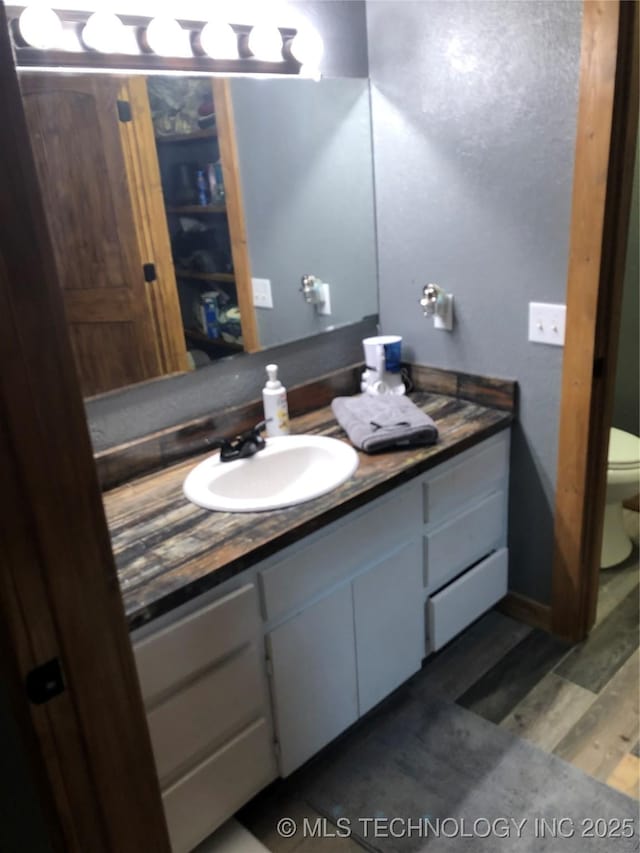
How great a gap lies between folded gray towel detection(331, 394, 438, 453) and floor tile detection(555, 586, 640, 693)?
0.85 m

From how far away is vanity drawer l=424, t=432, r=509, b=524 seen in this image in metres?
1.82

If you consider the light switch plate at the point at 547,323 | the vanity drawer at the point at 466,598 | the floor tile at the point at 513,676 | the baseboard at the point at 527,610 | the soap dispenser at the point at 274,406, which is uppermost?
the light switch plate at the point at 547,323

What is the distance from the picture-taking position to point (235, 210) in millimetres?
1896

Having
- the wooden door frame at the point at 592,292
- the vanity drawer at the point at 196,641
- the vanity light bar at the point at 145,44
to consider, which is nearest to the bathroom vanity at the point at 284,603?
the vanity drawer at the point at 196,641

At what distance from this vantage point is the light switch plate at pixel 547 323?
1850mm

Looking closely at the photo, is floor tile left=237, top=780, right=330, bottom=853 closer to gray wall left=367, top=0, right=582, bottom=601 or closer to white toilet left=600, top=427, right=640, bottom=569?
gray wall left=367, top=0, right=582, bottom=601

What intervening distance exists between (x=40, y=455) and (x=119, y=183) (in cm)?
110

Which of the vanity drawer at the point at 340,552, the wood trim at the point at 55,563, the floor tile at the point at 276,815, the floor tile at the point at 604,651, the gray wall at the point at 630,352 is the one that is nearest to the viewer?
the wood trim at the point at 55,563

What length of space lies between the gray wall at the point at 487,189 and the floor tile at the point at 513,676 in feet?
0.53

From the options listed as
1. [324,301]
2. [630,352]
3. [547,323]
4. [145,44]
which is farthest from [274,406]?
[630,352]

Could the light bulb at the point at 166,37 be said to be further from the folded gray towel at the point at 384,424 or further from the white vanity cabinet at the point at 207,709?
the white vanity cabinet at the point at 207,709

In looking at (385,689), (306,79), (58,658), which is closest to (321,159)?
(306,79)

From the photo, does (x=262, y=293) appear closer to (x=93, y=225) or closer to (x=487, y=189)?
(x=93, y=225)

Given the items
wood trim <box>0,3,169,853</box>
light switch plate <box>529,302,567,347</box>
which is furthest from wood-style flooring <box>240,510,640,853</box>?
light switch plate <box>529,302,567,347</box>
